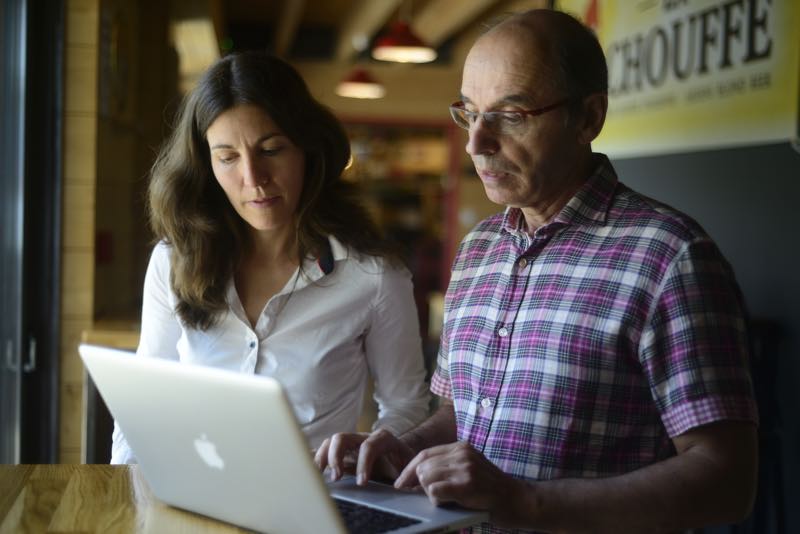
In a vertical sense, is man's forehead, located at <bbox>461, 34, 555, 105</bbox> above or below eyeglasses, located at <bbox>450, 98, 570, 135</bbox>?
above

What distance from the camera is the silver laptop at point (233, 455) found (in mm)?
1178

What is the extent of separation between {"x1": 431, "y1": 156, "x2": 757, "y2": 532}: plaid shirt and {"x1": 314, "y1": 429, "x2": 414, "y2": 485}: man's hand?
157 millimetres

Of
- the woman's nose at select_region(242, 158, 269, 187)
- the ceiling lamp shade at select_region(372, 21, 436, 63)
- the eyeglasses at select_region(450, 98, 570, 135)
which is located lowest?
the woman's nose at select_region(242, 158, 269, 187)

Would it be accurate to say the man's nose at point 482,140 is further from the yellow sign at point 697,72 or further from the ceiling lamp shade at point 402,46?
the ceiling lamp shade at point 402,46

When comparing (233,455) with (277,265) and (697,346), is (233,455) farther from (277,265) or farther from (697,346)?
(277,265)

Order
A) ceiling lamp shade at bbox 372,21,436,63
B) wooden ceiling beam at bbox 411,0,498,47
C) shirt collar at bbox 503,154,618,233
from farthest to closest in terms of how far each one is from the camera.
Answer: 1. wooden ceiling beam at bbox 411,0,498,47
2. ceiling lamp shade at bbox 372,21,436,63
3. shirt collar at bbox 503,154,618,233

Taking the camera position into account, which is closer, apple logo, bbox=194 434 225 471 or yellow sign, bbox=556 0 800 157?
apple logo, bbox=194 434 225 471

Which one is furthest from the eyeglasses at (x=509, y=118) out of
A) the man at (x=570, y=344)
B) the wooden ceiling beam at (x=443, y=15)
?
the wooden ceiling beam at (x=443, y=15)

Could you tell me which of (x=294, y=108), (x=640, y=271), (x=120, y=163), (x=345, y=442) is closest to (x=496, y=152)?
(x=640, y=271)

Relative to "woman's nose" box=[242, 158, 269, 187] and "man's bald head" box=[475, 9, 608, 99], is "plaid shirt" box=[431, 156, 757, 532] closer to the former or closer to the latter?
"man's bald head" box=[475, 9, 608, 99]

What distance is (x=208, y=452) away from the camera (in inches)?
51.9

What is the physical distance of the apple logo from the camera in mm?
1302

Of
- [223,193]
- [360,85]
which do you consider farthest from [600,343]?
[360,85]

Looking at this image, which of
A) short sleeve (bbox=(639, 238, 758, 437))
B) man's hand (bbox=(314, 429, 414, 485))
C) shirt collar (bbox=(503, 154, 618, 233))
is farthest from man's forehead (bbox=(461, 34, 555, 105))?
man's hand (bbox=(314, 429, 414, 485))
